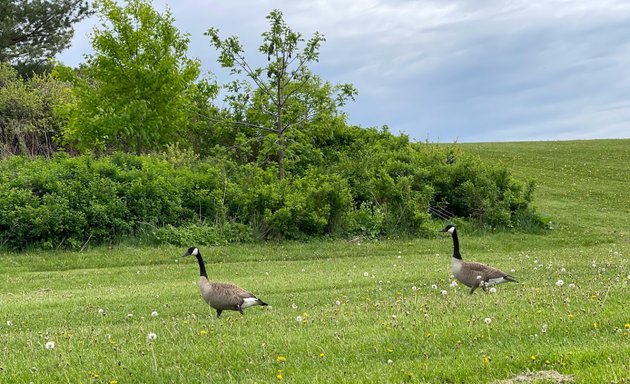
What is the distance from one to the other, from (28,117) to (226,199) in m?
28.4

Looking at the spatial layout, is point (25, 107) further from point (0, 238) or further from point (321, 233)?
point (321, 233)

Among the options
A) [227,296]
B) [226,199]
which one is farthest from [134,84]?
[227,296]

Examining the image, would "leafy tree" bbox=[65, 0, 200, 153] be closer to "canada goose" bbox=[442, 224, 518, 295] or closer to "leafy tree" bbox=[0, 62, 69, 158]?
"leafy tree" bbox=[0, 62, 69, 158]

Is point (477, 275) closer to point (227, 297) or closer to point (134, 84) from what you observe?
point (227, 297)

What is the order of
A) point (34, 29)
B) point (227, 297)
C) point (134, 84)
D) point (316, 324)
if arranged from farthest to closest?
1. point (34, 29)
2. point (134, 84)
3. point (227, 297)
4. point (316, 324)

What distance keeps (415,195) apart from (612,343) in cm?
2276

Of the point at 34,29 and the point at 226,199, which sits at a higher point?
the point at 34,29

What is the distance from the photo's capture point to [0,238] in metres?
22.7

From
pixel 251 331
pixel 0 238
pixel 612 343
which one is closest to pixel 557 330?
pixel 612 343

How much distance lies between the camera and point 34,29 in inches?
2221

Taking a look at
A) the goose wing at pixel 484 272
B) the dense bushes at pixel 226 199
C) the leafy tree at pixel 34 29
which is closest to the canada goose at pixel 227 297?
the goose wing at pixel 484 272

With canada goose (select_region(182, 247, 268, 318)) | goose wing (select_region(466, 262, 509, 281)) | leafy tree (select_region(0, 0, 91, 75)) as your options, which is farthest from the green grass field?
leafy tree (select_region(0, 0, 91, 75))

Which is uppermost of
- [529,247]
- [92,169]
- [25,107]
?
[25,107]

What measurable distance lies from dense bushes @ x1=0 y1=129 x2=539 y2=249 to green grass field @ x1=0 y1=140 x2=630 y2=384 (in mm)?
2552
